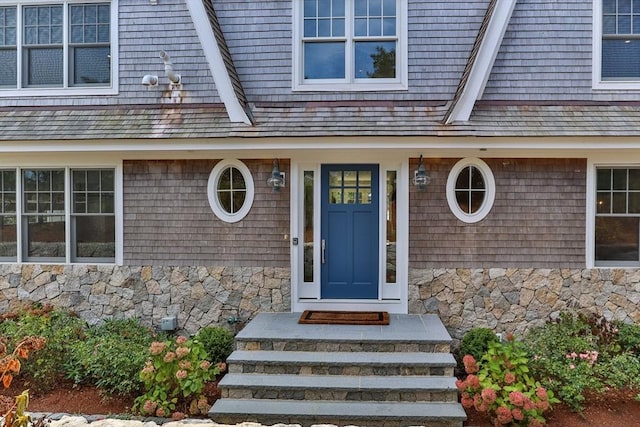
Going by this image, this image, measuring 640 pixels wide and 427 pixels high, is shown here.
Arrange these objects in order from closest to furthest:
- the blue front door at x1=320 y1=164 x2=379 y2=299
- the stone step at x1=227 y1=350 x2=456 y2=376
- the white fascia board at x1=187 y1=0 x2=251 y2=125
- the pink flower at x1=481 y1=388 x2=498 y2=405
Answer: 1. the pink flower at x1=481 y1=388 x2=498 y2=405
2. the stone step at x1=227 y1=350 x2=456 y2=376
3. the white fascia board at x1=187 y1=0 x2=251 y2=125
4. the blue front door at x1=320 y1=164 x2=379 y2=299

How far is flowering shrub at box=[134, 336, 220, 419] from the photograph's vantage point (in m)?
4.46

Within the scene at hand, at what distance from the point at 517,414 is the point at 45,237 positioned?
22.9 ft

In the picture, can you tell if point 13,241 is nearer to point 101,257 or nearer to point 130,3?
point 101,257

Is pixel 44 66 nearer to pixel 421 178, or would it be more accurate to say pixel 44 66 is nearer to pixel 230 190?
pixel 230 190

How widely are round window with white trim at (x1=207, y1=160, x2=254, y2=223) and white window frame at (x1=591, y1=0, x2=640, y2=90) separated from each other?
17.2 feet

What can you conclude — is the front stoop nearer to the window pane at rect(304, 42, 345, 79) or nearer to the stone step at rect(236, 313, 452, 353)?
the stone step at rect(236, 313, 452, 353)

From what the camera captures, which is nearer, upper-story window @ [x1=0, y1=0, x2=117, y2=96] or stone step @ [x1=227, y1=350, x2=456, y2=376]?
stone step @ [x1=227, y1=350, x2=456, y2=376]

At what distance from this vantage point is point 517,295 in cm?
593

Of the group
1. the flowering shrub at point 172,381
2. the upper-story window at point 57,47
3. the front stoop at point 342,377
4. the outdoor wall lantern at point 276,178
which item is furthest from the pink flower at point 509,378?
the upper-story window at point 57,47

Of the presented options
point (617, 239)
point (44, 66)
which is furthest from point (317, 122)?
point (617, 239)

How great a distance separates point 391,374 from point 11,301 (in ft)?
19.6

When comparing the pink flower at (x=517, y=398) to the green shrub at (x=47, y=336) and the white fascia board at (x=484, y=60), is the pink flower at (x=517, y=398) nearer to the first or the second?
the white fascia board at (x=484, y=60)

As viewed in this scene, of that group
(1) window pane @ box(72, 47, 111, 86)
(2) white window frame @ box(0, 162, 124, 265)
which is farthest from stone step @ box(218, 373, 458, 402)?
(1) window pane @ box(72, 47, 111, 86)

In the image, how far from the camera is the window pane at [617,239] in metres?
5.98
